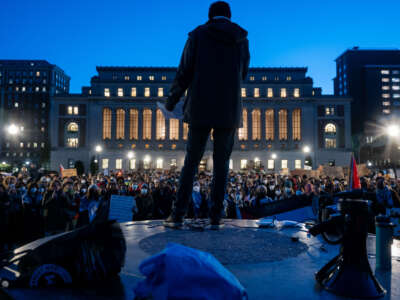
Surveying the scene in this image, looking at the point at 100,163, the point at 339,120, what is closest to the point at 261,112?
the point at 339,120

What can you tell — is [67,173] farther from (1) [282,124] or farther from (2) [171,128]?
(1) [282,124]

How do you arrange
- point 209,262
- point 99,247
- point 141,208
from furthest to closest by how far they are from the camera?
point 141,208, point 99,247, point 209,262

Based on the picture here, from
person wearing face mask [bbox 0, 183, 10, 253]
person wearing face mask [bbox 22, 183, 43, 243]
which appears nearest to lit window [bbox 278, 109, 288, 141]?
person wearing face mask [bbox 22, 183, 43, 243]

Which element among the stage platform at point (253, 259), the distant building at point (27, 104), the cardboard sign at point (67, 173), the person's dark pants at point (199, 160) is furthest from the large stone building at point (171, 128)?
the stage platform at point (253, 259)

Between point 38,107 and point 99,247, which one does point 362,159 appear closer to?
point 99,247

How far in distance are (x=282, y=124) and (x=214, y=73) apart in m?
61.7

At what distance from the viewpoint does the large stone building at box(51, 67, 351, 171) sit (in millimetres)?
61875

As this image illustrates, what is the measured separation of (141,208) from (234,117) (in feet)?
24.2

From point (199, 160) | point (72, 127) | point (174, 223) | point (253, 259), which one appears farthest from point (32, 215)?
point (72, 127)

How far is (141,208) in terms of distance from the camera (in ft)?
35.1

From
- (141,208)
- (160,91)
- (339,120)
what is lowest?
(141,208)

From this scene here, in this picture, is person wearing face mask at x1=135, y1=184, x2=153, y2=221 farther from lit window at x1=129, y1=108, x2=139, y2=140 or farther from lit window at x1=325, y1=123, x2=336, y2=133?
lit window at x1=325, y1=123, x2=336, y2=133

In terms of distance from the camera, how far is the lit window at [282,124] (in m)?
63.4

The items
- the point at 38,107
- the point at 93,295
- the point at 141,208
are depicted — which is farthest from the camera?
the point at 38,107
